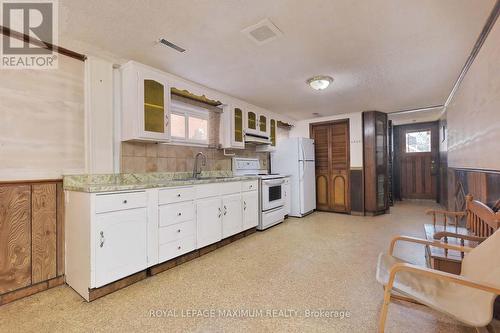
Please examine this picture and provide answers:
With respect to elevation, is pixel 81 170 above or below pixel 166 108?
below

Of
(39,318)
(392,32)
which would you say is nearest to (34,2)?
(39,318)

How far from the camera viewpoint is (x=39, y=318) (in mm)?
1651

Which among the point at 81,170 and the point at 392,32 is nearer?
the point at 392,32

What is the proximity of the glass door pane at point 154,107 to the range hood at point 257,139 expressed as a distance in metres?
1.67

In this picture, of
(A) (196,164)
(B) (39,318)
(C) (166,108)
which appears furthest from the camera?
(A) (196,164)

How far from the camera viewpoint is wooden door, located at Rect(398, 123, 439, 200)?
256 inches

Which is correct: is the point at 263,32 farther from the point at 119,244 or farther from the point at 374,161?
the point at 374,161

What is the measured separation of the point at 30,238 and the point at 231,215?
6.61ft

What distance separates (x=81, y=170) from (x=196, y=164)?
51.6 inches

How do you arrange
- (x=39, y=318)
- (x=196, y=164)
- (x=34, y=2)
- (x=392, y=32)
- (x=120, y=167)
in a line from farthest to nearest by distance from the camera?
1. (x=196, y=164)
2. (x=120, y=167)
3. (x=392, y=32)
4. (x=34, y=2)
5. (x=39, y=318)

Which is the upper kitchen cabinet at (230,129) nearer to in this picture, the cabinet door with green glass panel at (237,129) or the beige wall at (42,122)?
the cabinet door with green glass panel at (237,129)

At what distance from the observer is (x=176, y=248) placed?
96.0 inches

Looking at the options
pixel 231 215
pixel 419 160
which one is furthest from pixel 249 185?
pixel 419 160

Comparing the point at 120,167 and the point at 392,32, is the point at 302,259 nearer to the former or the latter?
the point at 120,167
